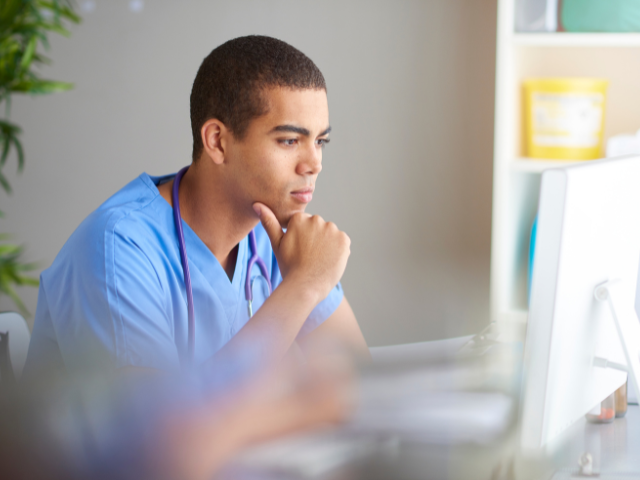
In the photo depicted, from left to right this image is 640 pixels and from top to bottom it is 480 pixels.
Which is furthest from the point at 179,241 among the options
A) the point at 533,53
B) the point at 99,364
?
the point at 533,53

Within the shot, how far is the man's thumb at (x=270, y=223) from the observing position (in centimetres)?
116

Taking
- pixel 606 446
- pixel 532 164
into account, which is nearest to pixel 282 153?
pixel 606 446

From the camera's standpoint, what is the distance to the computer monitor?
68cm

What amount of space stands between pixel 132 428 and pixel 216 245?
0.53 metres

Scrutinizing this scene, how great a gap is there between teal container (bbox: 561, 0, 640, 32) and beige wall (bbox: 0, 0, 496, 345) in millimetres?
417

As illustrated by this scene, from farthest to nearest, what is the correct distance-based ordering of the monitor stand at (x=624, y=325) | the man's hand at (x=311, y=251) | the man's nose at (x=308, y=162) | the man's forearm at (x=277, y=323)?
the man's nose at (x=308, y=162)
the man's hand at (x=311, y=251)
the man's forearm at (x=277, y=323)
the monitor stand at (x=624, y=325)

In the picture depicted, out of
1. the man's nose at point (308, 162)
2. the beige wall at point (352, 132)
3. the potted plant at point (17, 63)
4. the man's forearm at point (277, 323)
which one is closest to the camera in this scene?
the potted plant at point (17, 63)

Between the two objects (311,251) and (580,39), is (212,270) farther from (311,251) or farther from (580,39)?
(580,39)

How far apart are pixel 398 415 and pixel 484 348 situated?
0.34 m

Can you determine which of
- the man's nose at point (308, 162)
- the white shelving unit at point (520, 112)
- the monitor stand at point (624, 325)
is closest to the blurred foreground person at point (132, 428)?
the monitor stand at point (624, 325)

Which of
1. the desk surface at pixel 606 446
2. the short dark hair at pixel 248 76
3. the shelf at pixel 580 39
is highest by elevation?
the shelf at pixel 580 39

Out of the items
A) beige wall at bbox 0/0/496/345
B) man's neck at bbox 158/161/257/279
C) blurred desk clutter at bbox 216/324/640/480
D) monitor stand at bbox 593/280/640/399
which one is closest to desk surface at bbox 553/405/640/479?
blurred desk clutter at bbox 216/324/640/480

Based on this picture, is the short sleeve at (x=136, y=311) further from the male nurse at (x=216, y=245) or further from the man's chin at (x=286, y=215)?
the man's chin at (x=286, y=215)

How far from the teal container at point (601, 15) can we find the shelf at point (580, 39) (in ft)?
0.09
